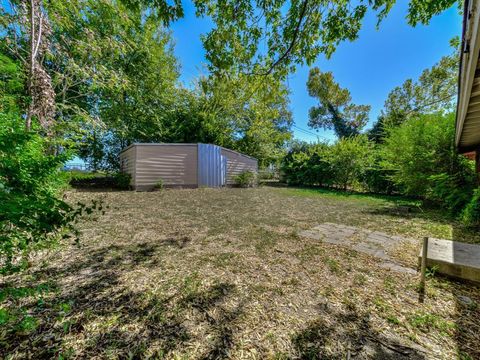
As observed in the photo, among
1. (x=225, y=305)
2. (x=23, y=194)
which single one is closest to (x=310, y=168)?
(x=225, y=305)

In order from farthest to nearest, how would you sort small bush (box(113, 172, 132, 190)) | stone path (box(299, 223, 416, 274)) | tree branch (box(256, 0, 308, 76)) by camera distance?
small bush (box(113, 172, 132, 190))
tree branch (box(256, 0, 308, 76))
stone path (box(299, 223, 416, 274))

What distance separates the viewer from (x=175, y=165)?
9211 mm

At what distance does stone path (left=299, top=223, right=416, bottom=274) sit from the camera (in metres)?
2.51

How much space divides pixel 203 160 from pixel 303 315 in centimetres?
→ 876

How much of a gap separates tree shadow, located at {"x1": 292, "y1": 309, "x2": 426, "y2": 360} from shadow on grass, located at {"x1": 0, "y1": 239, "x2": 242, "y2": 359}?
533mm

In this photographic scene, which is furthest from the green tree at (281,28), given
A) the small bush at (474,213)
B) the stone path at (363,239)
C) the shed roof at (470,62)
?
the small bush at (474,213)

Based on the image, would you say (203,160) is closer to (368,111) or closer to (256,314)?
(256,314)

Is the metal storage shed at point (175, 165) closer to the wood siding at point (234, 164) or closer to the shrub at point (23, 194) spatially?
the wood siding at point (234, 164)

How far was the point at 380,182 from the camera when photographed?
10672 mm

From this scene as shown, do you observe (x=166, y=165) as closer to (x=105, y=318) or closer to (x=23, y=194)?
(x=23, y=194)

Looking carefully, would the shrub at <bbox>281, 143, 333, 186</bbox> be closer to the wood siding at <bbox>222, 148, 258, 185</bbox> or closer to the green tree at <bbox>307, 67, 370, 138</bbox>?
the wood siding at <bbox>222, 148, 258, 185</bbox>

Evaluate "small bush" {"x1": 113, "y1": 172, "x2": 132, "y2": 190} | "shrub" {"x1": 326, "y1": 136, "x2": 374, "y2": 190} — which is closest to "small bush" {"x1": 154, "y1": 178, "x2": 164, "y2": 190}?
"small bush" {"x1": 113, "y1": 172, "x2": 132, "y2": 190}

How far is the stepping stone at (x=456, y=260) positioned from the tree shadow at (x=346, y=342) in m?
1.41

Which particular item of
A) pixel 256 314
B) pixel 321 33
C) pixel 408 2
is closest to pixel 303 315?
pixel 256 314
